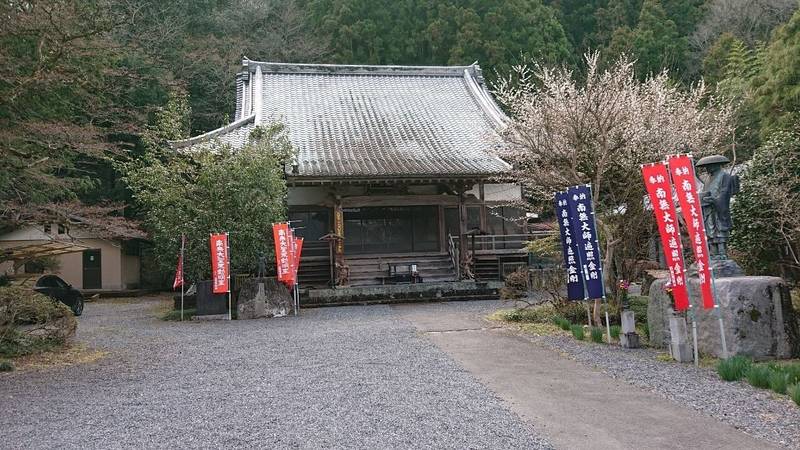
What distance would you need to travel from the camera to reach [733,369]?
5.36 m

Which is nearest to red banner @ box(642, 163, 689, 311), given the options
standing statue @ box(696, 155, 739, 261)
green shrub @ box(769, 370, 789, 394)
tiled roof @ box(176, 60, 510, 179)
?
standing statue @ box(696, 155, 739, 261)

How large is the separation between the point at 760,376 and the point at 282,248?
29.1 feet

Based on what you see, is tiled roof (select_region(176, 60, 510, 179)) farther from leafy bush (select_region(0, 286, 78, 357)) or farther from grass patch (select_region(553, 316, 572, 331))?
leafy bush (select_region(0, 286, 78, 357))

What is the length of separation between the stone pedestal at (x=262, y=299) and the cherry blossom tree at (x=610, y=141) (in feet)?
18.5

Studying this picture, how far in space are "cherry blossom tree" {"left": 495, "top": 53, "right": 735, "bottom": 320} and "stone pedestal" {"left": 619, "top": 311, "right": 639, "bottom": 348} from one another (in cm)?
148

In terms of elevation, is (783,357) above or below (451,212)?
below

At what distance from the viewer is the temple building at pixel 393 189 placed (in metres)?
15.4

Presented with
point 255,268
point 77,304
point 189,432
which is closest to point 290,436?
point 189,432

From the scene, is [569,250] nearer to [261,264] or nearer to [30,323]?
[261,264]

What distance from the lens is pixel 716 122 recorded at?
1126 centimetres

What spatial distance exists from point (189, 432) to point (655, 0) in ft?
106

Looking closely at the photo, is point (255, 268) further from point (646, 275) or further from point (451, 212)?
point (646, 275)

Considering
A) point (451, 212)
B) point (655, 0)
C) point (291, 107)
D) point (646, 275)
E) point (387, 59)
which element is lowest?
point (646, 275)

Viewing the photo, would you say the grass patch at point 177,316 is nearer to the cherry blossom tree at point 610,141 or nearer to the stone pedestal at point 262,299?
the stone pedestal at point 262,299
